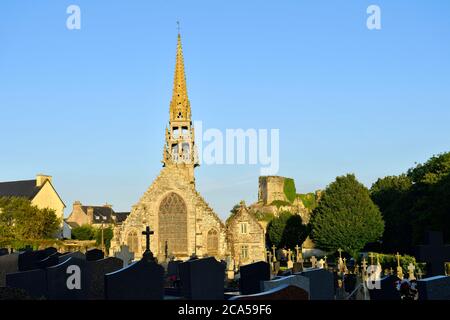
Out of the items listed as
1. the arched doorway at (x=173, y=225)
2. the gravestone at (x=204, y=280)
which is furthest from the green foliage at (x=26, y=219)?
the gravestone at (x=204, y=280)

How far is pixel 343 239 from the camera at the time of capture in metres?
52.2

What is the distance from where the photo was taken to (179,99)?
64625mm

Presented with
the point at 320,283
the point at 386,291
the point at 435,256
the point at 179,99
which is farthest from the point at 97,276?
the point at 179,99

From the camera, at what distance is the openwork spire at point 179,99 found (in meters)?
64.1

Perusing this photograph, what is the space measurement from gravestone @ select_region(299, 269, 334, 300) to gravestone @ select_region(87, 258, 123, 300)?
23.9ft

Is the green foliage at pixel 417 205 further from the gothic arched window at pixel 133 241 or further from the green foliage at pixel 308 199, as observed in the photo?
the gothic arched window at pixel 133 241

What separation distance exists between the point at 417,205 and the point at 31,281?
40.2 metres

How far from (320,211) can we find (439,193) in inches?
469

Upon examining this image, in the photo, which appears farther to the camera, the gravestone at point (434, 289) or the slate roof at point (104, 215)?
the slate roof at point (104, 215)

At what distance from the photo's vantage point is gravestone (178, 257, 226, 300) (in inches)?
691

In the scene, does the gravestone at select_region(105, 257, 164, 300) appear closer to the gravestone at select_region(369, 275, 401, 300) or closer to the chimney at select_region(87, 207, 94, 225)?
the gravestone at select_region(369, 275, 401, 300)

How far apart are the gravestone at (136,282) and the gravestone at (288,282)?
2.66m

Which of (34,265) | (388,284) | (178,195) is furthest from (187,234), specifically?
(388,284)
